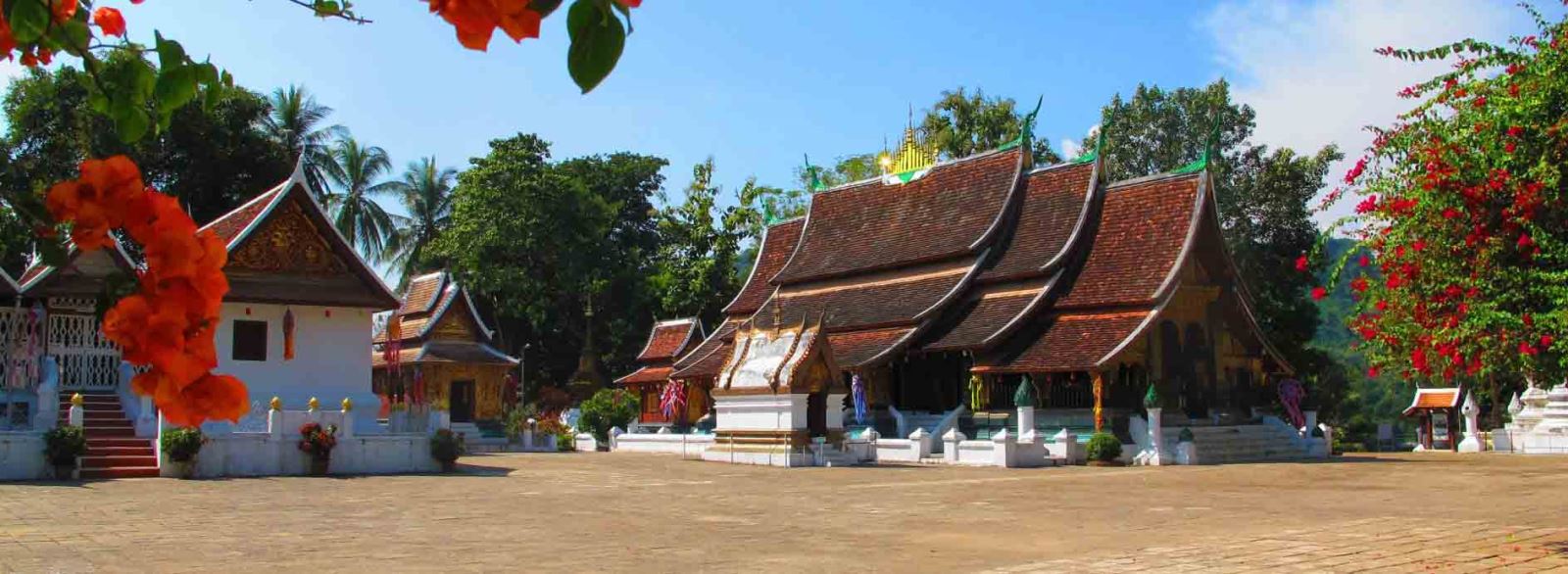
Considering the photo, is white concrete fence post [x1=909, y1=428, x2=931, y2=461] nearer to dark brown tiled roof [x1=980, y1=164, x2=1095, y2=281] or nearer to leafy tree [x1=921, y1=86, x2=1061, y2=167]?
dark brown tiled roof [x1=980, y1=164, x2=1095, y2=281]

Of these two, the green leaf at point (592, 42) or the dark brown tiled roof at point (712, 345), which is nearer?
the green leaf at point (592, 42)

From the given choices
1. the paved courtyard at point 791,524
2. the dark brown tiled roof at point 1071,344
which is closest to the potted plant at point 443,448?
the paved courtyard at point 791,524

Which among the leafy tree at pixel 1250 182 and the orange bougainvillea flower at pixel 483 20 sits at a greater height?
the leafy tree at pixel 1250 182

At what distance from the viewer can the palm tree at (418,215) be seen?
159 ft

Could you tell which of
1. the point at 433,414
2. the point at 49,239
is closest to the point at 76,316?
the point at 433,414

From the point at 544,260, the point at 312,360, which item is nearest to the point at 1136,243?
the point at 312,360

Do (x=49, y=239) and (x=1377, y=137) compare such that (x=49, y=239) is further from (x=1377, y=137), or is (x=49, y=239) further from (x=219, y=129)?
(x=219, y=129)

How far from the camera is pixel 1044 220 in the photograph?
2839cm

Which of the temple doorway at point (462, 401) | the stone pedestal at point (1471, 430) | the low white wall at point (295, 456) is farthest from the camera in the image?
the temple doorway at point (462, 401)

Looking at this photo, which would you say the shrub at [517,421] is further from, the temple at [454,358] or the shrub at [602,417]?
the shrub at [602,417]

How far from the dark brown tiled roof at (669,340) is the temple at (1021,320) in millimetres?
6595

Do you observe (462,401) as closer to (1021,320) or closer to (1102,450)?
(1021,320)

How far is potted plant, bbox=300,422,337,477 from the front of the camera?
18031 mm

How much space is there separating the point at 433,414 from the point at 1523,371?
23163 mm
